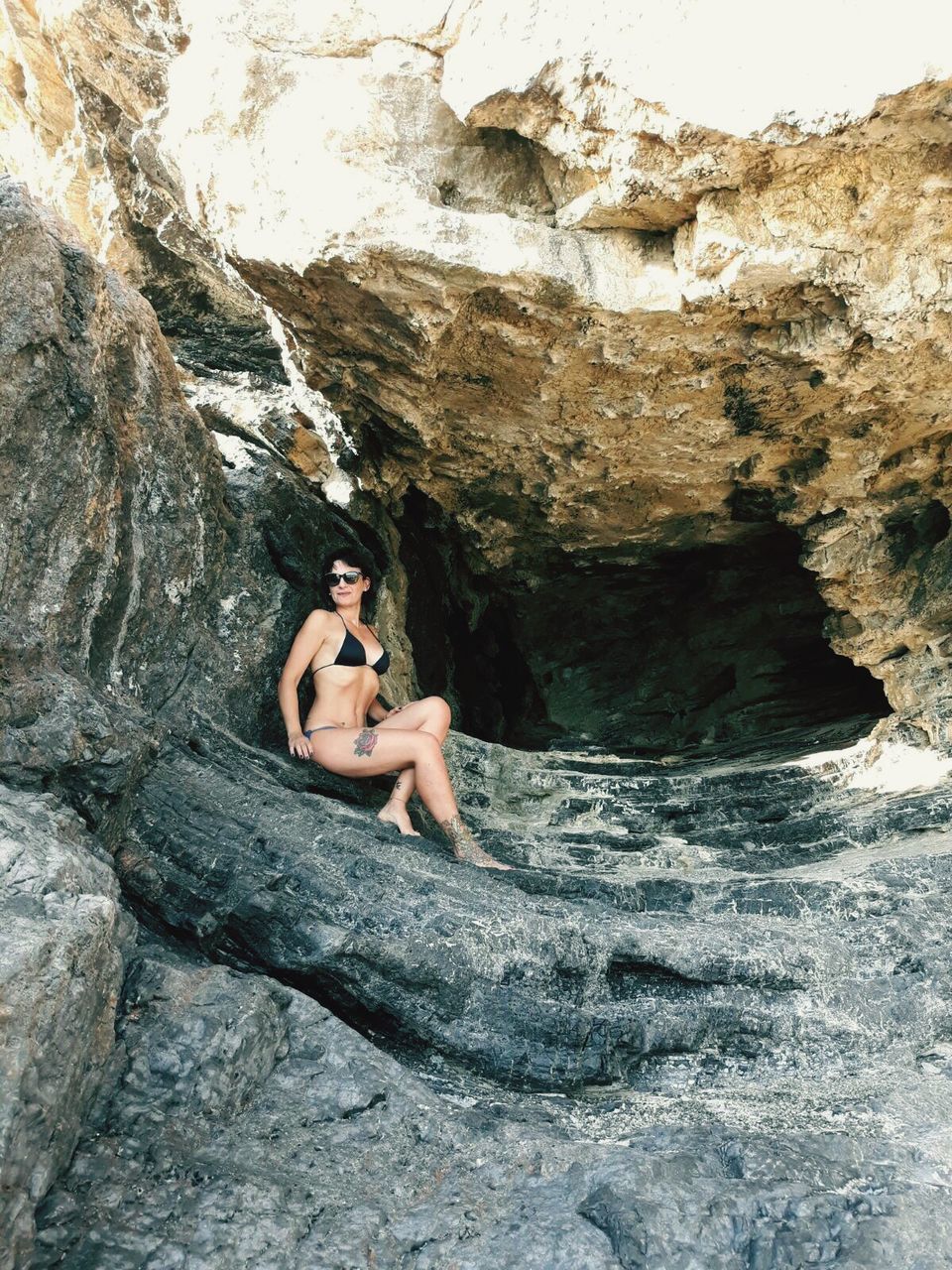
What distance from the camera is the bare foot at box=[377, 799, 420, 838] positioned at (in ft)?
13.1

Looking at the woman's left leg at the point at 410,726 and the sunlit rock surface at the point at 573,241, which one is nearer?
the sunlit rock surface at the point at 573,241

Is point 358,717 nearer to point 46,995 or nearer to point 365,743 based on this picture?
point 365,743

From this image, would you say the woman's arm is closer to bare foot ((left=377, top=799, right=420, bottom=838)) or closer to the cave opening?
bare foot ((left=377, top=799, right=420, bottom=838))

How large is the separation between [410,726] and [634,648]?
3.36 metres

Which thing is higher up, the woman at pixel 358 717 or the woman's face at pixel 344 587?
the woman's face at pixel 344 587

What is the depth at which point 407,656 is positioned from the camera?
19.1 ft

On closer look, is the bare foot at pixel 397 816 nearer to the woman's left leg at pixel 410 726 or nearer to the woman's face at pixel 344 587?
the woman's left leg at pixel 410 726

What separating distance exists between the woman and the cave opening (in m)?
1.45

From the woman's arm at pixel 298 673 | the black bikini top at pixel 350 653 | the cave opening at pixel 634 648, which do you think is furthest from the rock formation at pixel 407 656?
the cave opening at pixel 634 648

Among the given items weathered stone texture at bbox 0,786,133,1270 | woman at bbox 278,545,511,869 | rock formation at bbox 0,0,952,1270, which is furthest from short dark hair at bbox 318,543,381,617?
weathered stone texture at bbox 0,786,133,1270

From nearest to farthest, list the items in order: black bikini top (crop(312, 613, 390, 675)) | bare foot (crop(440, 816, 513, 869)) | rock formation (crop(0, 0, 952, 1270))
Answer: rock formation (crop(0, 0, 952, 1270))
bare foot (crop(440, 816, 513, 869))
black bikini top (crop(312, 613, 390, 675))

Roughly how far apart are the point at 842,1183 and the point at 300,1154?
1.26 meters

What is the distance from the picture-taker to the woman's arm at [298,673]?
4227mm

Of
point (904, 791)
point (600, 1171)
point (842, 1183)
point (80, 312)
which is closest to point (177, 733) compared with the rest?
point (80, 312)
